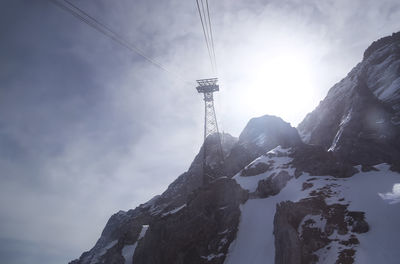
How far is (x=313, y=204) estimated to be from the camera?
38844 millimetres

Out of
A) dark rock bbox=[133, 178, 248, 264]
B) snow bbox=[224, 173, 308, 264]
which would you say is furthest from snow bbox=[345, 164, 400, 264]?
dark rock bbox=[133, 178, 248, 264]

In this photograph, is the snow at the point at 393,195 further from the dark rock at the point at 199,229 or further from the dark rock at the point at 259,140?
the dark rock at the point at 259,140

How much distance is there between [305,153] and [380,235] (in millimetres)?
32192

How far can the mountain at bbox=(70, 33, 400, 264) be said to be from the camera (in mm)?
30156

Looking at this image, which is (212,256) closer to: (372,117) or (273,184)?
(273,184)

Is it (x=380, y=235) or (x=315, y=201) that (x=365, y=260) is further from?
(x=315, y=201)

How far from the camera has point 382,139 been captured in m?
51.9

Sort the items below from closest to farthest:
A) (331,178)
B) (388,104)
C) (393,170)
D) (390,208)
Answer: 1. (390,208)
2. (393,170)
3. (331,178)
4. (388,104)

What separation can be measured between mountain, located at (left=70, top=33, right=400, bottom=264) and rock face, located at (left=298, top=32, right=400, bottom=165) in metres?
0.22

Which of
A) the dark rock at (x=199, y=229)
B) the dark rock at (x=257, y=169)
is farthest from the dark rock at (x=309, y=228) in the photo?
the dark rock at (x=257, y=169)

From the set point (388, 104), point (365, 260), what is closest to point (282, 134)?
point (388, 104)

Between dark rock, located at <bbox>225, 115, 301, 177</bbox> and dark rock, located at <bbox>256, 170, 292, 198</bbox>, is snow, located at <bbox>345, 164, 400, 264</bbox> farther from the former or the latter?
dark rock, located at <bbox>225, 115, 301, 177</bbox>

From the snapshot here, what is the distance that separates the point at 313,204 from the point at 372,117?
107 feet

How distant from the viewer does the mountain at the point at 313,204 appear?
98.9 ft
